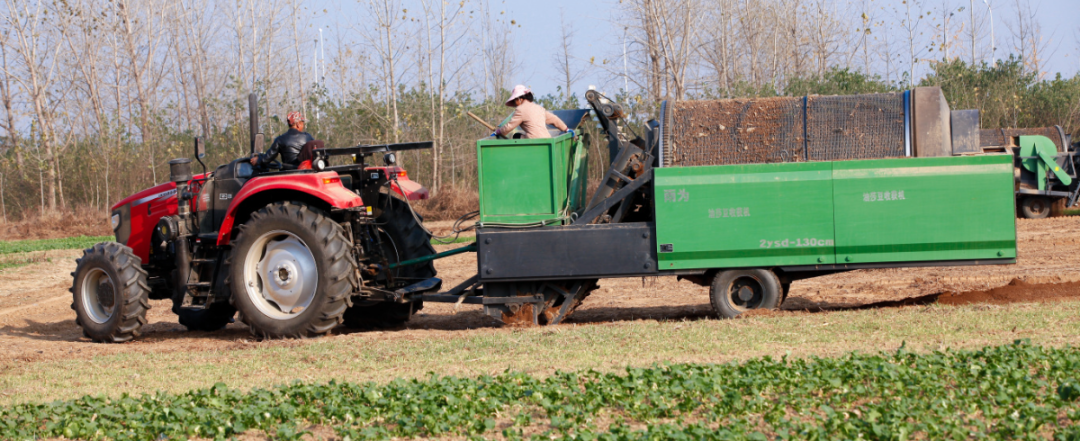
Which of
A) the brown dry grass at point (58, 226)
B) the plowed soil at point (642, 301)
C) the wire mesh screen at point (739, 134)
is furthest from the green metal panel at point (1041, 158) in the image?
the brown dry grass at point (58, 226)

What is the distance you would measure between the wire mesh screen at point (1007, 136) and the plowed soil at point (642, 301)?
5.10 meters

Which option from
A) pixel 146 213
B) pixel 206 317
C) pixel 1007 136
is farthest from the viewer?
pixel 1007 136

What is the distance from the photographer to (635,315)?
8.77m

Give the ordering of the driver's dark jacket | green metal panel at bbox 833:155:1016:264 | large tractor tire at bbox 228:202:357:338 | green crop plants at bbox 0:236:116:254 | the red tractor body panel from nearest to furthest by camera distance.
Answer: green metal panel at bbox 833:155:1016:264
large tractor tire at bbox 228:202:357:338
the driver's dark jacket
the red tractor body panel
green crop plants at bbox 0:236:116:254

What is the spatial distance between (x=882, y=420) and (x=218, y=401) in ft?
11.6

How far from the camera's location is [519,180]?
762 centimetres

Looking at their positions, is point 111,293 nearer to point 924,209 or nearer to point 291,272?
point 291,272

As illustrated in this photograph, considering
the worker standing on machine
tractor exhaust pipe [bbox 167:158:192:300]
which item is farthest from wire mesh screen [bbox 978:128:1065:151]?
tractor exhaust pipe [bbox 167:158:192:300]

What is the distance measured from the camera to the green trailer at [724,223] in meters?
7.09

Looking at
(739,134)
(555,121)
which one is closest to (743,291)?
(739,134)

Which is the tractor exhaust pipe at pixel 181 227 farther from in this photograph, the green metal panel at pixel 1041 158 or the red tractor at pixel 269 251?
the green metal panel at pixel 1041 158

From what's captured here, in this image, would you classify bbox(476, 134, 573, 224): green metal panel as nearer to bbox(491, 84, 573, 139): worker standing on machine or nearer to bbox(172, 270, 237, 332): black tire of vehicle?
bbox(491, 84, 573, 139): worker standing on machine

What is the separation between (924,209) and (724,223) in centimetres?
160

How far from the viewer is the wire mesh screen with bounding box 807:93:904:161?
7398mm
